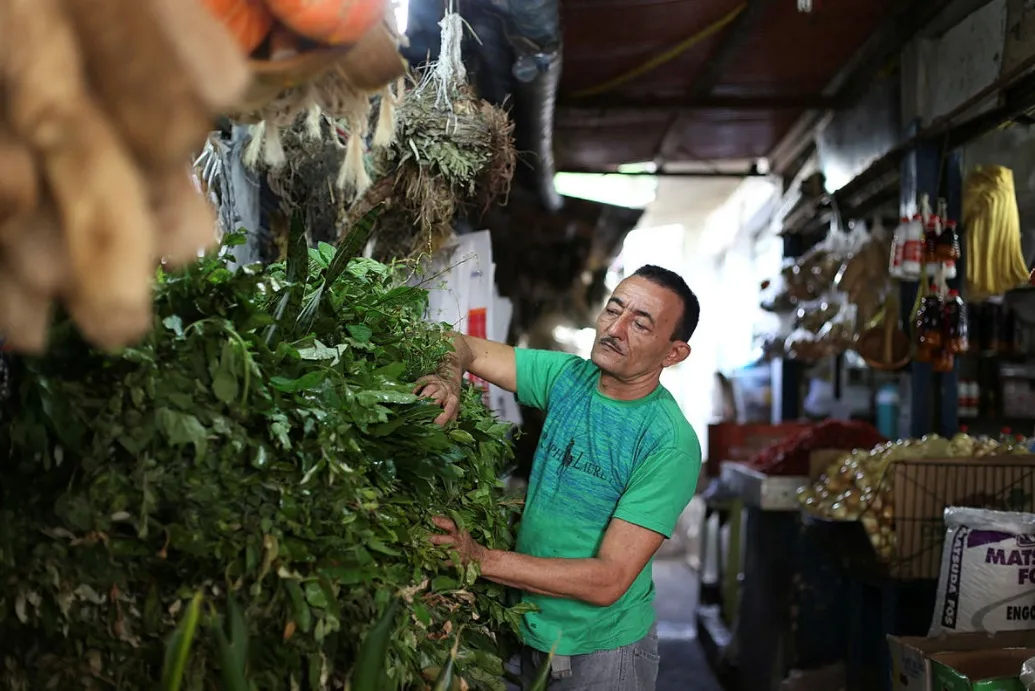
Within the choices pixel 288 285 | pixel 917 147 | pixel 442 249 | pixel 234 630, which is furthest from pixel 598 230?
pixel 234 630

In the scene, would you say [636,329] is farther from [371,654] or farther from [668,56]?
[668,56]

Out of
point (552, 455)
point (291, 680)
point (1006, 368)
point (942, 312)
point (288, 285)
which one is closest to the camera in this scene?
point (291, 680)

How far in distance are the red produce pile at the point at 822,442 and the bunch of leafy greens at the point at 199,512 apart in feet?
11.8

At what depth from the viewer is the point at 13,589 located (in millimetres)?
1137

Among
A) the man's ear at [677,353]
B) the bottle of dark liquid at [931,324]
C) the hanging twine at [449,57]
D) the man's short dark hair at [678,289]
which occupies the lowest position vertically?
the man's ear at [677,353]

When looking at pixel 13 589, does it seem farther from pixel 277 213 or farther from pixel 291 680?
pixel 277 213

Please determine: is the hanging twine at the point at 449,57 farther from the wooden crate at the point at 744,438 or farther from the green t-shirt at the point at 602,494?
the wooden crate at the point at 744,438

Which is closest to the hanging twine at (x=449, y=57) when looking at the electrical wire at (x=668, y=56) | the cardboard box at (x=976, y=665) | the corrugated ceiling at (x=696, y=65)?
the corrugated ceiling at (x=696, y=65)

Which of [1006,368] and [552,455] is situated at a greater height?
[1006,368]

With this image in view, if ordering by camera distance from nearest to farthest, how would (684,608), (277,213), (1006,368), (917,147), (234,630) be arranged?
1. (234,630)
2. (277,213)
3. (917,147)
4. (1006,368)
5. (684,608)

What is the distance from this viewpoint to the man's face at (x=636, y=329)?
6.84ft

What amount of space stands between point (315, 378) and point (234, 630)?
36 cm

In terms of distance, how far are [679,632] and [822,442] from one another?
248cm

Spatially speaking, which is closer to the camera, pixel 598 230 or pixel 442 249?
pixel 442 249
